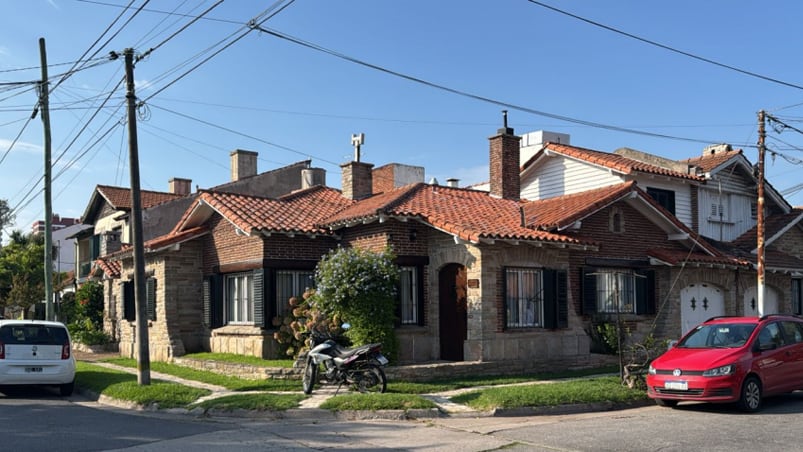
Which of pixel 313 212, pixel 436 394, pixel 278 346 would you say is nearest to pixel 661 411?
pixel 436 394

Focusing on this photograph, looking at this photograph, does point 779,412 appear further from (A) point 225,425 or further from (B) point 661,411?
(A) point 225,425

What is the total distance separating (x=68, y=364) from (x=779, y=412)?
13.4m

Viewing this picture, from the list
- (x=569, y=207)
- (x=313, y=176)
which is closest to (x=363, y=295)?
(x=569, y=207)

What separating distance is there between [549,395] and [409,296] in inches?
228

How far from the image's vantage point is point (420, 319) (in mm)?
17922

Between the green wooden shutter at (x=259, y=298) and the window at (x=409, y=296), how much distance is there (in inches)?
132

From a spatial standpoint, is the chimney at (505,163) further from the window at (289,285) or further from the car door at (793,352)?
the car door at (793,352)

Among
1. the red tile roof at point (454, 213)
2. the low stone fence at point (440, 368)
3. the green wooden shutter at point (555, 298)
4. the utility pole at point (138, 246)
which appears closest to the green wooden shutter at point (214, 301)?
the low stone fence at point (440, 368)

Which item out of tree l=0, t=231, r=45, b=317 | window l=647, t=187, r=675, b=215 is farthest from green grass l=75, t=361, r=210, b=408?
tree l=0, t=231, r=45, b=317

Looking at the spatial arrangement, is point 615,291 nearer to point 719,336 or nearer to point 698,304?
point 698,304

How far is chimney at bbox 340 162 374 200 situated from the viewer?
72.6 ft

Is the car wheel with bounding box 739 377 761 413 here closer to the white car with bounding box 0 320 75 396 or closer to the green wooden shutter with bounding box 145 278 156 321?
the white car with bounding box 0 320 75 396

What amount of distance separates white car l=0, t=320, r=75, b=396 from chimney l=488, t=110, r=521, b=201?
12.1 m

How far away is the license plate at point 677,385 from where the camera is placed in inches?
484
